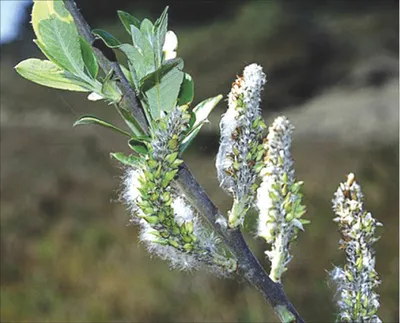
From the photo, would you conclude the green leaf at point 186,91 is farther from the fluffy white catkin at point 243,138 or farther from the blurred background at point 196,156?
the blurred background at point 196,156

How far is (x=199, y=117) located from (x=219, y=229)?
46 mm

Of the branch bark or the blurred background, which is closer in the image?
the branch bark

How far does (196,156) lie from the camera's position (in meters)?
1.78

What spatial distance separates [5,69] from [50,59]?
1835 millimetres

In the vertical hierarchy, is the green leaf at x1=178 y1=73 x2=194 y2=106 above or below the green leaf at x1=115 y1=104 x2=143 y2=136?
above

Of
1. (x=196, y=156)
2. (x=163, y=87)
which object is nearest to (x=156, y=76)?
(x=163, y=87)

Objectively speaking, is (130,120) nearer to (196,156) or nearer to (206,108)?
(206,108)

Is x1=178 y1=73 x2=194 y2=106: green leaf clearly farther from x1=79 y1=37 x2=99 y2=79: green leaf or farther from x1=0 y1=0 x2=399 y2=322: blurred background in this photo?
x1=0 y1=0 x2=399 y2=322: blurred background

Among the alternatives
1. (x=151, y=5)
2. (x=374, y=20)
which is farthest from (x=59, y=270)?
(x=374, y=20)

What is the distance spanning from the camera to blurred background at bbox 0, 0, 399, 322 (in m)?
1.67

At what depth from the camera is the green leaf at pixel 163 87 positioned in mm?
202

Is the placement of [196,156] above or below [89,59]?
below

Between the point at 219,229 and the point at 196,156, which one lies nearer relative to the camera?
the point at 219,229

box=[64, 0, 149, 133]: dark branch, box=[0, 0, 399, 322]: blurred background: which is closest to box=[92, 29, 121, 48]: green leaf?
box=[64, 0, 149, 133]: dark branch
